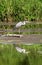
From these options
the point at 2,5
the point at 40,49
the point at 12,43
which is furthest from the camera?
the point at 2,5

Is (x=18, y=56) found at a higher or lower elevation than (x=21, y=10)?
higher

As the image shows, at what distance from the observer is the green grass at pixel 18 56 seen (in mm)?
8734

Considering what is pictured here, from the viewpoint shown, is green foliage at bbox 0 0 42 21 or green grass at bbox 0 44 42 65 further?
green foliage at bbox 0 0 42 21

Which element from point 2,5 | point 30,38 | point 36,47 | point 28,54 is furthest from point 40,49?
point 2,5

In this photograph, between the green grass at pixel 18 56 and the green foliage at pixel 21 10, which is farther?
the green foliage at pixel 21 10

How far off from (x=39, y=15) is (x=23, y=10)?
1.11 meters

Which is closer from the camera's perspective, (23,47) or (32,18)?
(23,47)

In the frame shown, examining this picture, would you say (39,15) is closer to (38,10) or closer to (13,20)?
(38,10)

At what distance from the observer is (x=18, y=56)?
9.68 m

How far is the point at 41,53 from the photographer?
10109 millimetres

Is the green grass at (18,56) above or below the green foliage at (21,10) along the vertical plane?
above

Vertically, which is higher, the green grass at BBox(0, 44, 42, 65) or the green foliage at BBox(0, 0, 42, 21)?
the green grass at BBox(0, 44, 42, 65)

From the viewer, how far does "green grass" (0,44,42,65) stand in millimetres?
8734

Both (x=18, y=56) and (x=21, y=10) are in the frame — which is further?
(x=21, y=10)
